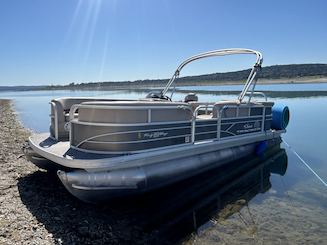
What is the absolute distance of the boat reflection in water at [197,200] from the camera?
477 cm

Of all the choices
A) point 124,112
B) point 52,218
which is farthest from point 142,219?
point 124,112

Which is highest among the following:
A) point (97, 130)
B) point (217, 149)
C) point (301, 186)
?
point (97, 130)

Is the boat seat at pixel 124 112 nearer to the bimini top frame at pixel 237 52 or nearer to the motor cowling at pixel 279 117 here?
the bimini top frame at pixel 237 52

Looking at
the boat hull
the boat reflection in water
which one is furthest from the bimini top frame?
the boat hull

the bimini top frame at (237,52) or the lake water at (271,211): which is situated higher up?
the bimini top frame at (237,52)

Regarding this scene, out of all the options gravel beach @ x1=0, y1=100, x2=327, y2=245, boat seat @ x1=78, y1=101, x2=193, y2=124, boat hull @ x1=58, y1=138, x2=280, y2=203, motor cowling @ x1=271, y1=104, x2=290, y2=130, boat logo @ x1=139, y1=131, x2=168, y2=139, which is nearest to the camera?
gravel beach @ x1=0, y1=100, x2=327, y2=245

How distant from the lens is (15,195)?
5.32m

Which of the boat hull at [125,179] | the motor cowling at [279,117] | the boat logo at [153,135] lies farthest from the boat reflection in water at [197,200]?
the motor cowling at [279,117]

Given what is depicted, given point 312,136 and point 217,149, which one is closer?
point 217,149

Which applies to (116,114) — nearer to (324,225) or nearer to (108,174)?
(108,174)

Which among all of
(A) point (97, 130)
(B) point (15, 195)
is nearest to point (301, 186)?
(A) point (97, 130)

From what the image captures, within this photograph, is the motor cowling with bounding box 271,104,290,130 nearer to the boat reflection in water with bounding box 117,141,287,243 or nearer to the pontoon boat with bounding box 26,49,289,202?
the boat reflection in water with bounding box 117,141,287,243

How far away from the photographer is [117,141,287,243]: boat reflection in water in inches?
188

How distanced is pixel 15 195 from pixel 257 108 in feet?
19.3
